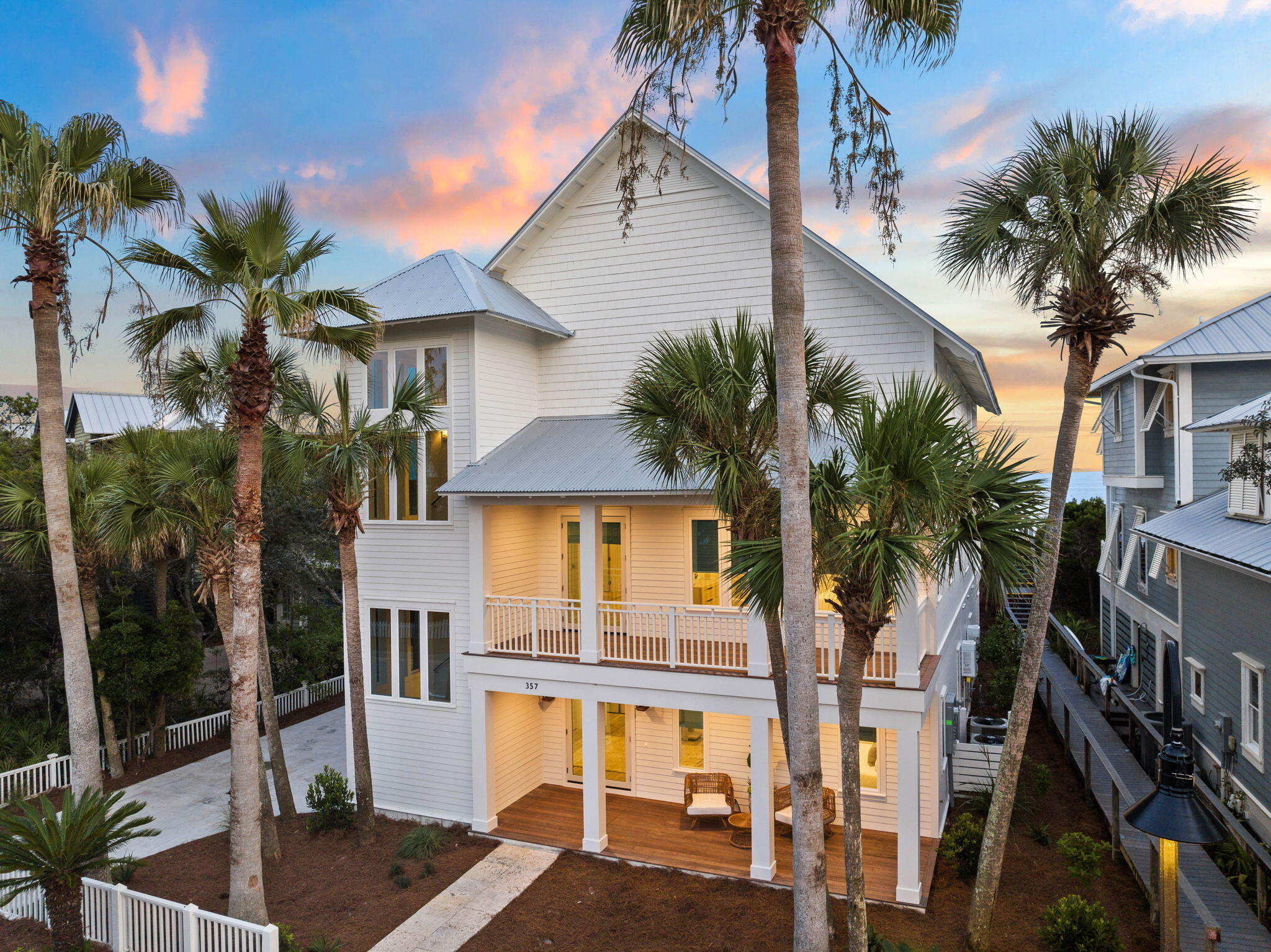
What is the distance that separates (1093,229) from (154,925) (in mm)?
13828

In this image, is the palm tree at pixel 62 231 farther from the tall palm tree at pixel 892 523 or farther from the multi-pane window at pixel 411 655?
the tall palm tree at pixel 892 523

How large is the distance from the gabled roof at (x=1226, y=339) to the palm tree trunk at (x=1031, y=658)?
9264 millimetres

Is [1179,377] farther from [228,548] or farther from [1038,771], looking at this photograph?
[228,548]

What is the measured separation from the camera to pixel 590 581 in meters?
12.3

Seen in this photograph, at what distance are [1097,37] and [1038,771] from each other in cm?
1249

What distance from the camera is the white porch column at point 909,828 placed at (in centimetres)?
999

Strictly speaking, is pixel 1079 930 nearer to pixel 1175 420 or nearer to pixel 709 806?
pixel 709 806

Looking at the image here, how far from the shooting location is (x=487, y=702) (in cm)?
1307

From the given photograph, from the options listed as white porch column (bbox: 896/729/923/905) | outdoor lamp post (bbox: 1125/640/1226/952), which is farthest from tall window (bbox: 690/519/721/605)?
outdoor lamp post (bbox: 1125/640/1226/952)

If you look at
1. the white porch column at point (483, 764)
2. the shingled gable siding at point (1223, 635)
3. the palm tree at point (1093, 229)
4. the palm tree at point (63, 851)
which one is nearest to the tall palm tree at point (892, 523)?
the palm tree at point (1093, 229)

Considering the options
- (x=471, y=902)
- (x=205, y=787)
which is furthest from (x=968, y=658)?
(x=205, y=787)

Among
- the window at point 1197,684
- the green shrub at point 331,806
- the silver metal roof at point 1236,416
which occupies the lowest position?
the green shrub at point 331,806

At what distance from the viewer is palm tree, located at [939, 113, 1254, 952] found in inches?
314

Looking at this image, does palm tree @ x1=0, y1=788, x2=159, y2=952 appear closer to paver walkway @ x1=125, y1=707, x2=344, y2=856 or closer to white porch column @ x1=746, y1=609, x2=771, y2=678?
paver walkway @ x1=125, y1=707, x2=344, y2=856
